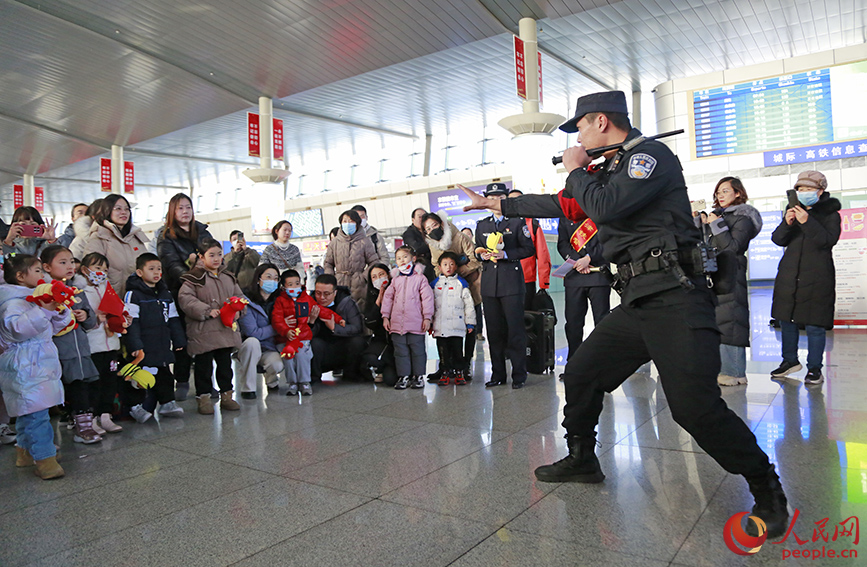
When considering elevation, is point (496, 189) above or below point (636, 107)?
below

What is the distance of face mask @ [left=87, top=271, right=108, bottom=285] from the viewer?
3.99 m

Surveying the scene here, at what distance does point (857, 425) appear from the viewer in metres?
3.37

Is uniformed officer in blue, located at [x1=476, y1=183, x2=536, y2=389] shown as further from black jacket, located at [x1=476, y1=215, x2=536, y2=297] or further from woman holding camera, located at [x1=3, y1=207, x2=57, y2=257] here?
woman holding camera, located at [x1=3, y1=207, x2=57, y2=257]

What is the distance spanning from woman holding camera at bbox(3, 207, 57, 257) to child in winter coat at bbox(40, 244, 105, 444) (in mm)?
802

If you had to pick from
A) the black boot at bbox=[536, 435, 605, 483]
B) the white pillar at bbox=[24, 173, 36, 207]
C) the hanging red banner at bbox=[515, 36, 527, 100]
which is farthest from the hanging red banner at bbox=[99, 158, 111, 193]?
the black boot at bbox=[536, 435, 605, 483]

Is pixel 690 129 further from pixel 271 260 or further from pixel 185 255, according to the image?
pixel 185 255

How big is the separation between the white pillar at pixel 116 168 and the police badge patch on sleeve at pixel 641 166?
22.8 meters

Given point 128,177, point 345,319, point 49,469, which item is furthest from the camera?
point 128,177

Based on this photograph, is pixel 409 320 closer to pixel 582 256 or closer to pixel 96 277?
pixel 582 256

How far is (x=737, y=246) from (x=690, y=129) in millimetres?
9478

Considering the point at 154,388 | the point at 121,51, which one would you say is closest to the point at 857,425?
the point at 154,388

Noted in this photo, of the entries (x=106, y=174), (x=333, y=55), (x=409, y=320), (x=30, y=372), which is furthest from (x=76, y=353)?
(x=106, y=174)

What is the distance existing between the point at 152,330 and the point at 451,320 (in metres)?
2.47

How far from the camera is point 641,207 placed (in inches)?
90.7
